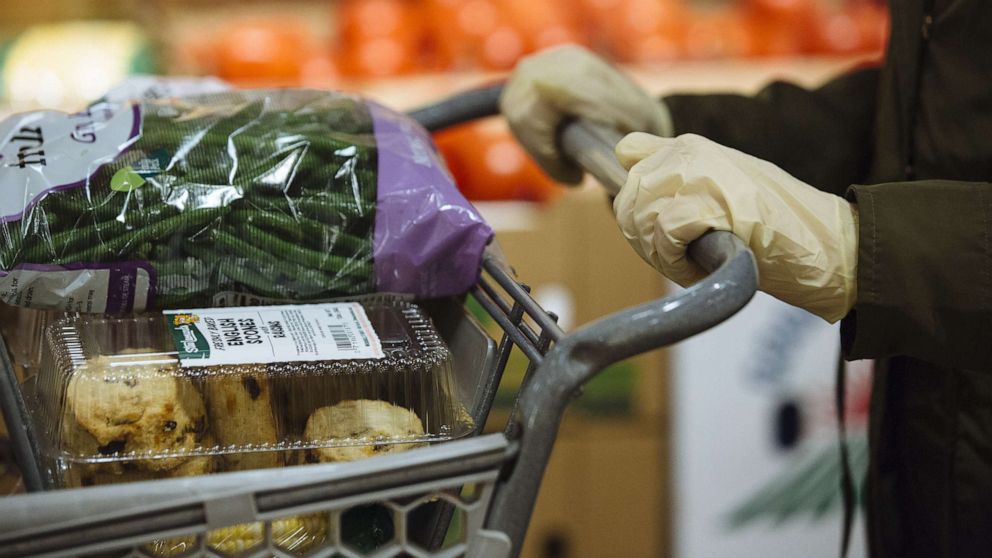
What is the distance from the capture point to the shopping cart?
57cm

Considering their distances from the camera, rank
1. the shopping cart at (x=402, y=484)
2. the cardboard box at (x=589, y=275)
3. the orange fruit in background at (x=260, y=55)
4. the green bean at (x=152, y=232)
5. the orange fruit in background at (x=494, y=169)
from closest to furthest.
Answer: the shopping cart at (x=402, y=484) → the green bean at (x=152, y=232) → the cardboard box at (x=589, y=275) → the orange fruit in background at (x=494, y=169) → the orange fruit in background at (x=260, y=55)

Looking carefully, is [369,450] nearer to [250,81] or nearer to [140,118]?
[140,118]

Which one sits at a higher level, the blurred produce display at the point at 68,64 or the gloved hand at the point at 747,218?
the gloved hand at the point at 747,218

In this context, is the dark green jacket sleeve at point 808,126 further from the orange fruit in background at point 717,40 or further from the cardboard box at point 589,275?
the orange fruit in background at point 717,40

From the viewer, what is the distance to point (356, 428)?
766mm

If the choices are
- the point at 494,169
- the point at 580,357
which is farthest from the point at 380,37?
the point at 580,357

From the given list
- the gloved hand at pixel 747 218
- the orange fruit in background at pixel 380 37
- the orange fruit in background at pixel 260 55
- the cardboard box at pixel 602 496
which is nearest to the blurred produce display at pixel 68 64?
the orange fruit in background at pixel 260 55

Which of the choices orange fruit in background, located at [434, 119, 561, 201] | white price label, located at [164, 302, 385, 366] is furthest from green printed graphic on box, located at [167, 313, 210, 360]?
orange fruit in background, located at [434, 119, 561, 201]

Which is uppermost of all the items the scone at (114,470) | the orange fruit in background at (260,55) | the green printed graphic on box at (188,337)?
the green printed graphic on box at (188,337)

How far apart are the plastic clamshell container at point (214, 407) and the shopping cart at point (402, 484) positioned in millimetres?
45

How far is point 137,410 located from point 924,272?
630mm

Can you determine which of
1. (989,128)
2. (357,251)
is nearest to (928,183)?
(989,128)

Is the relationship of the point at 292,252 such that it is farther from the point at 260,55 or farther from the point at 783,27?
the point at 783,27

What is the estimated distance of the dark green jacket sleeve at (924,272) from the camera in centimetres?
81
